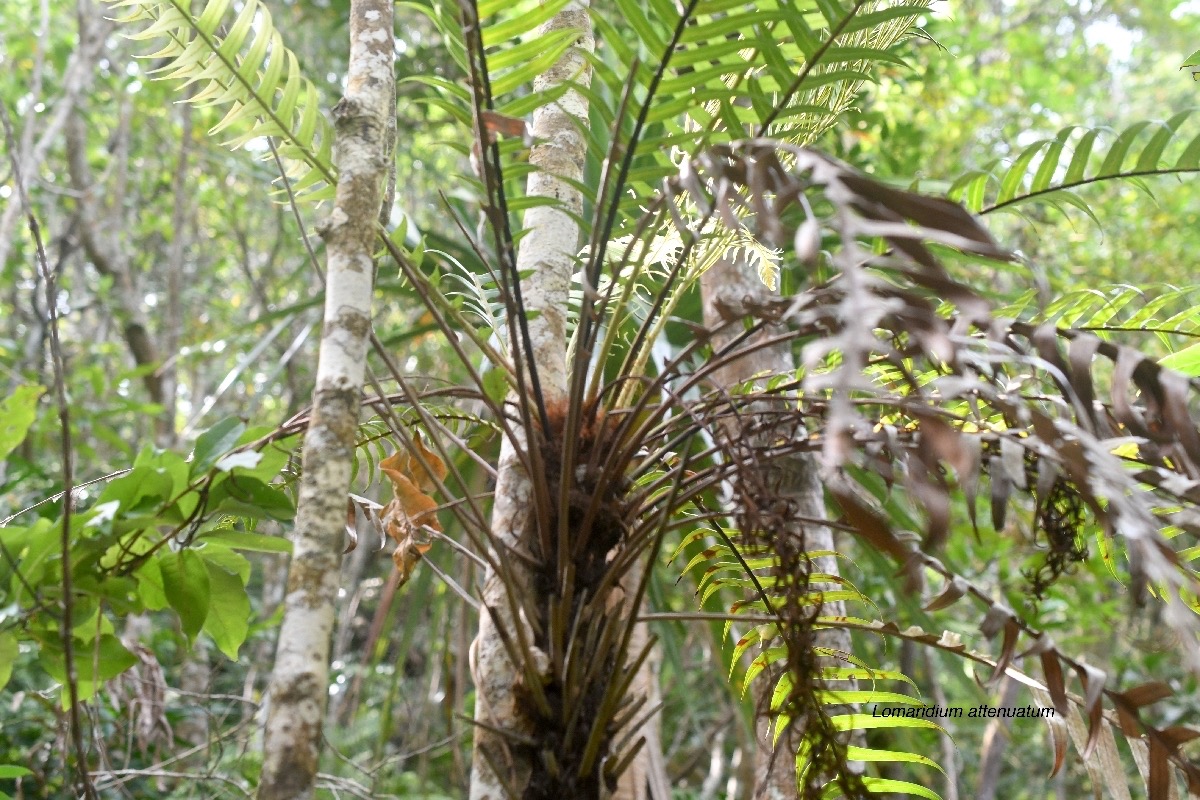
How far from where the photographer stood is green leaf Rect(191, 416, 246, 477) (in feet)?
3.15

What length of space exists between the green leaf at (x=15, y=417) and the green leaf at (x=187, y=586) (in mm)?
201

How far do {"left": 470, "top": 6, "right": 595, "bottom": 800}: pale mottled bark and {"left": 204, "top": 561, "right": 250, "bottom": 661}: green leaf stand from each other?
333 millimetres

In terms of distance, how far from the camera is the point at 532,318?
113 cm

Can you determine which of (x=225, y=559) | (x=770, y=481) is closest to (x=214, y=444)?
(x=225, y=559)

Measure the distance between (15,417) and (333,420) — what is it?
430 millimetres

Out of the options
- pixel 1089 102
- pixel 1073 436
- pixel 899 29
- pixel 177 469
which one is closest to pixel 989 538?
pixel 899 29

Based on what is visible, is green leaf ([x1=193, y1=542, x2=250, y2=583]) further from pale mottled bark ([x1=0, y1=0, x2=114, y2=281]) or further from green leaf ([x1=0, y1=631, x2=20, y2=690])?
pale mottled bark ([x1=0, y1=0, x2=114, y2=281])

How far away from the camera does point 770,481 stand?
4.08 ft

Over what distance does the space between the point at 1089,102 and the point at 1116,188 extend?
5.20 ft

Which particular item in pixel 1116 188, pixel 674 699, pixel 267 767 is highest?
pixel 1116 188

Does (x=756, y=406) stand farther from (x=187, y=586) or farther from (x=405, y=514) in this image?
(x=187, y=586)

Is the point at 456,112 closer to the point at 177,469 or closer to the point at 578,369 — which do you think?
the point at 578,369

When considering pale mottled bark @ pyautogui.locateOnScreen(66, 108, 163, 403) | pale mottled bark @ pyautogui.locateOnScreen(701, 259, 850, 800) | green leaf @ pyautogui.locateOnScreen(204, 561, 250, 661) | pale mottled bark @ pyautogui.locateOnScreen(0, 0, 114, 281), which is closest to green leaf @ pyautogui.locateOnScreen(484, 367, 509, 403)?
pale mottled bark @ pyautogui.locateOnScreen(701, 259, 850, 800)

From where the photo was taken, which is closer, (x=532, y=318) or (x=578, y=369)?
(x=578, y=369)
